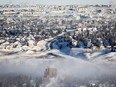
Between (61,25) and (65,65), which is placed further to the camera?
(61,25)

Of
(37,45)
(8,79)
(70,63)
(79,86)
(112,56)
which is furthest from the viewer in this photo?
(37,45)

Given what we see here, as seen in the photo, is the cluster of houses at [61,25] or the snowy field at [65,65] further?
the cluster of houses at [61,25]

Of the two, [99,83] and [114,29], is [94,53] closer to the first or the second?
[99,83]

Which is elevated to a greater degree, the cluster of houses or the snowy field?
the cluster of houses

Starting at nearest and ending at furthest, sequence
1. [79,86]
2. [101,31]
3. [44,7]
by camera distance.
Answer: [79,86] → [101,31] → [44,7]

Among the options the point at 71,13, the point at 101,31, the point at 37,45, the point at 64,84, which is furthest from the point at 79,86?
the point at 71,13

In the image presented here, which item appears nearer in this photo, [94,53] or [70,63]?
[70,63]

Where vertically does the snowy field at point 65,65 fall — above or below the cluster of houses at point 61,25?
below

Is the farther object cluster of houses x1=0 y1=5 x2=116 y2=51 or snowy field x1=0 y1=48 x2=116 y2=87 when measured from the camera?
cluster of houses x1=0 y1=5 x2=116 y2=51
